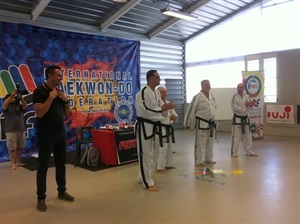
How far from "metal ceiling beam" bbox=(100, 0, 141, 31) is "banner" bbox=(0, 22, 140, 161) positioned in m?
0.36

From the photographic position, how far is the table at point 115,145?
5141 millimetres

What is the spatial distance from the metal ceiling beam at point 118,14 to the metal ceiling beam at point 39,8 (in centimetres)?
186

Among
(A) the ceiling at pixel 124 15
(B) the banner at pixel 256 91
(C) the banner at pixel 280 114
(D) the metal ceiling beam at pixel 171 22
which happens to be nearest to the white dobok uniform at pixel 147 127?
(A) the ceiling at pixel 124 15

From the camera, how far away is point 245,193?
346cm

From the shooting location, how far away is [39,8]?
6086mm

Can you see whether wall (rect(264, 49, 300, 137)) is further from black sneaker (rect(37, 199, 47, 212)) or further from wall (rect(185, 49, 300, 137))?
black sneaker (rect(37, 199, 47, 212))

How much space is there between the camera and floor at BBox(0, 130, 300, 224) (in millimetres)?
2850

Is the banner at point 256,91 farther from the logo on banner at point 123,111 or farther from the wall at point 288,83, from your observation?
the logo on banner at point 123,111

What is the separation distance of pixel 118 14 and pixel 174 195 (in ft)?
17.4

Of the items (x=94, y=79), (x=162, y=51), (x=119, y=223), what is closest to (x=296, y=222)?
(x=119, y=223)

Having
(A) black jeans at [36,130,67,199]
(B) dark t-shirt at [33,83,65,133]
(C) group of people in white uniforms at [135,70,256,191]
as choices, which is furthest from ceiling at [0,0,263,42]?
(A) black jeans at [36,130,67,199]

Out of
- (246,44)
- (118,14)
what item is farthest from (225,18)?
(118,14)

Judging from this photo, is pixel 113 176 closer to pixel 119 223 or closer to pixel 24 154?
pixel 119 223

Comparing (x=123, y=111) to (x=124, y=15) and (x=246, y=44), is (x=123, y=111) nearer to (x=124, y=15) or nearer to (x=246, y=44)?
(x=124, y=15)
